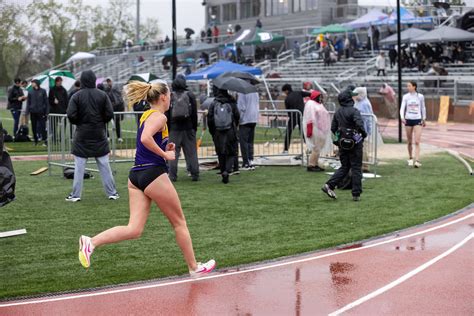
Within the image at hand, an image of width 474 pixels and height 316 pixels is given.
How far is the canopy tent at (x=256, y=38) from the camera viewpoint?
175 ft

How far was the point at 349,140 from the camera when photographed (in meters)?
12.6

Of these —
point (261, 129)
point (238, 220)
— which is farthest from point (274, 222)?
point (261, 129)

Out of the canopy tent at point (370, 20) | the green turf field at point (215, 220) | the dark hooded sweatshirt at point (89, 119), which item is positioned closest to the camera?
the green turf field at point (215, 220)

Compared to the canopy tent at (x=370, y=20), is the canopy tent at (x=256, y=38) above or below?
below

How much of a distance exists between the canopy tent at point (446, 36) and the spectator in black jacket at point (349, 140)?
89.6 ft

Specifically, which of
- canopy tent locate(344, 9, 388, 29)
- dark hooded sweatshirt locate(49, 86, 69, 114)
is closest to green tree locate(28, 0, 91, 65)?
canopy tent locate(344, 9, 388, 29)

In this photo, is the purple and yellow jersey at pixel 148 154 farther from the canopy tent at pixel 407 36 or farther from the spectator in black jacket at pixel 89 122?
the canopy tent at pixel 407 36

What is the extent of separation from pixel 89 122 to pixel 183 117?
250cm

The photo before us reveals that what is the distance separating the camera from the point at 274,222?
11.1m

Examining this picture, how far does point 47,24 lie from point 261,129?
4913 cm

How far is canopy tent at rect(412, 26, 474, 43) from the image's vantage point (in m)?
38.6

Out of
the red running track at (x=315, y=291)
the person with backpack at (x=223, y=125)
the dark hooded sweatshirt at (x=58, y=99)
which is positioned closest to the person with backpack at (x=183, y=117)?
the person with backpack at (x=223, y=125)

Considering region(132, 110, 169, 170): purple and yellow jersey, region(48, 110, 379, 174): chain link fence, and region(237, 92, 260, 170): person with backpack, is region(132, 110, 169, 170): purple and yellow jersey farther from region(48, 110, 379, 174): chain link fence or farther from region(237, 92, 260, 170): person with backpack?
region(237, 92, 260, 170): person with backpack

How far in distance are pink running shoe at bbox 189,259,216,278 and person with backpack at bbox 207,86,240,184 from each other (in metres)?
7.06
